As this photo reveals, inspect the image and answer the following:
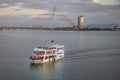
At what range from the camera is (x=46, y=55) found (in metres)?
59.0

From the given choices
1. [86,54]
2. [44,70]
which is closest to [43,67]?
[44,70]

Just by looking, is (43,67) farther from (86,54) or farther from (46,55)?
(86,54)

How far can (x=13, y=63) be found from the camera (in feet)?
188

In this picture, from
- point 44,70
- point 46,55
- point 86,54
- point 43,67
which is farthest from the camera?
point 86,54

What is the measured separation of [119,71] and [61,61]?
15.2 meters

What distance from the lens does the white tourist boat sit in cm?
5703

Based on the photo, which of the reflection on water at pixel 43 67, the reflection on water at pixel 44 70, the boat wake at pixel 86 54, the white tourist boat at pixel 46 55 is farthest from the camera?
the boat wake at pixel 86 54

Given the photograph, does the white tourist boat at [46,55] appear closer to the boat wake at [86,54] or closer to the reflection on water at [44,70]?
the reflection on water at [44,70]

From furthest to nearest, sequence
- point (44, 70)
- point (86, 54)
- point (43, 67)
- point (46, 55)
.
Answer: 1. point (86, 54)
2. point (46, 55)
3. point (43, 67)
4. point (44, 70)

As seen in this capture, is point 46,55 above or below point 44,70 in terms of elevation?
above

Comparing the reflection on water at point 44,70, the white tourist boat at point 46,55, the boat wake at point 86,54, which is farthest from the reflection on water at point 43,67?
the boat wake at point 86,54

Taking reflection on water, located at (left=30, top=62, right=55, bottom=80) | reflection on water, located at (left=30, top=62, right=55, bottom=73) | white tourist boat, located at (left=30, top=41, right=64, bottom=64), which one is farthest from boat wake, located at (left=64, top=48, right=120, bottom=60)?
reflection on water, located at (left=30, top=62, right=55, bottom=80)

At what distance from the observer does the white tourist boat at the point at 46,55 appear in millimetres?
57031

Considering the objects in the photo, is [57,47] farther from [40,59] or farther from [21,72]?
[21,72]
